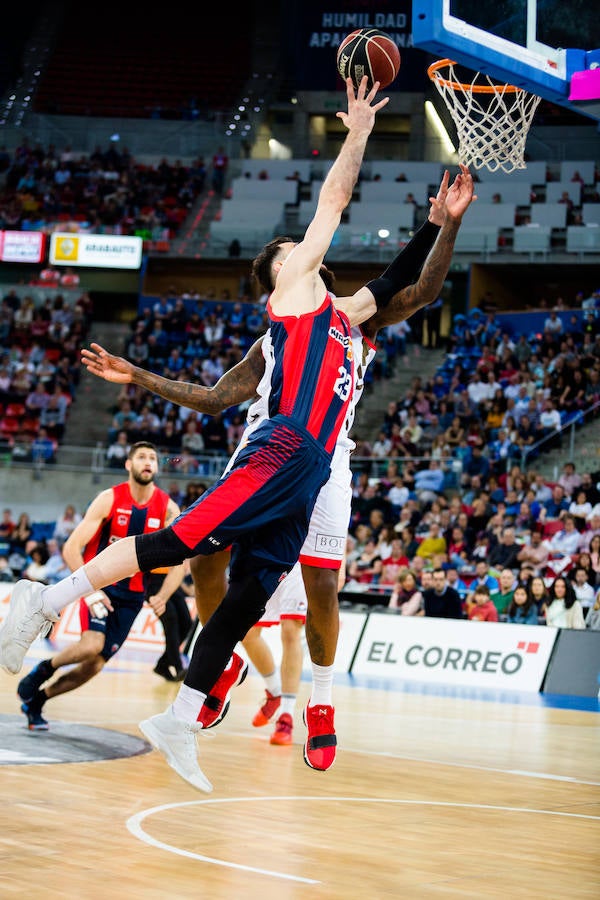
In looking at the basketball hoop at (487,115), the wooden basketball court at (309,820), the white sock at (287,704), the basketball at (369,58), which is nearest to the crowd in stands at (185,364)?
the white sock at (287,704)

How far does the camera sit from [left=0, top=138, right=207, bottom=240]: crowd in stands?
1264 inches

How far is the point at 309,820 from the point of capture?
501 centimetres

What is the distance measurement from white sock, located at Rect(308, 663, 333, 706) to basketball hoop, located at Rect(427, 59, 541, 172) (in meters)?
3.90

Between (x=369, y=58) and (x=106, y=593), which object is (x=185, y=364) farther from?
(x=369, y=58)

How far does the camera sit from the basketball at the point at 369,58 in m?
5.14

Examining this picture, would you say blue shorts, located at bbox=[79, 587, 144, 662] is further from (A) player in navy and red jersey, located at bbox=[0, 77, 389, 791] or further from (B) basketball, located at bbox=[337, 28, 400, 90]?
(B) basketball, located at bbox=[337, 28, 400, 90]

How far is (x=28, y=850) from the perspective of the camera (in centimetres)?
411

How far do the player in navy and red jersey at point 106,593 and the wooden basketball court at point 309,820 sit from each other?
393 mm

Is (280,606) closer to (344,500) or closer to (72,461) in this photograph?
(344,500)

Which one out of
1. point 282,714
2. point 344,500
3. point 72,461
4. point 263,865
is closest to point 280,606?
point 282,714

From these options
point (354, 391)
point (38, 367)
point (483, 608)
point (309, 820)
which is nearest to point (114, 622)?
point (309, 820)

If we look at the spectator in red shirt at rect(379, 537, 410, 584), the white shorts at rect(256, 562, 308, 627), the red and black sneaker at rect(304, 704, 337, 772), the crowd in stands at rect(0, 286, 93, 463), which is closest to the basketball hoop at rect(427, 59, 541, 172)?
the white shorts at rect(256, 562, 308, 627)

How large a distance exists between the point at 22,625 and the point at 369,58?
298 cm

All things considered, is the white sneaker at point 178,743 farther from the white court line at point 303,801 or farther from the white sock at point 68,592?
the white sock at point 68,592
